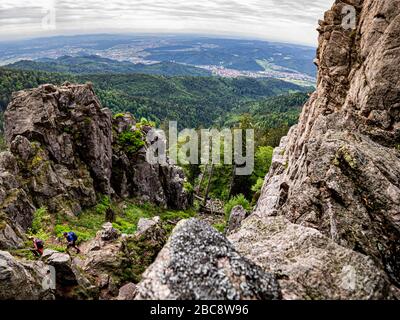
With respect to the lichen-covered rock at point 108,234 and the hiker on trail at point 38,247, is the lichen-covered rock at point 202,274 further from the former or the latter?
the lichen-covered rock at point 108,234

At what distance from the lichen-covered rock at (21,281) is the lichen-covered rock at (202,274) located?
7.96 metres

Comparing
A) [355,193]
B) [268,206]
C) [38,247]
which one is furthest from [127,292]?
[268,206]

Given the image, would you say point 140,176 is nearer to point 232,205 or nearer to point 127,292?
point 232,205

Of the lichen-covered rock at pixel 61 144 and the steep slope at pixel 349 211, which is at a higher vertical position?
the steep slope at pixel 349 211

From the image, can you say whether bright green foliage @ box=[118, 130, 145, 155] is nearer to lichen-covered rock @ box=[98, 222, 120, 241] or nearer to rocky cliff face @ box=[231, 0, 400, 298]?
lichen-covered rock @ box=[98, 222, 120, 241]

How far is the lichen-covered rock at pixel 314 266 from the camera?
13.2 meters

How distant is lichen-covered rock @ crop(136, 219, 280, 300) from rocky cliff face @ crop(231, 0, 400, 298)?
5.93 feet

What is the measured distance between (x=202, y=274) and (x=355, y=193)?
32.7ft

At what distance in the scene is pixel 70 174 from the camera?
44.6 m

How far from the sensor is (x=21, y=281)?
16672 millimetres

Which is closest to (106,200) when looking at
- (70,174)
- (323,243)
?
(70,174)

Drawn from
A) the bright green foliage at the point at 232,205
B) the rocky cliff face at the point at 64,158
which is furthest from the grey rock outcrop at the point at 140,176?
the bright green foliage at the point at 232,205

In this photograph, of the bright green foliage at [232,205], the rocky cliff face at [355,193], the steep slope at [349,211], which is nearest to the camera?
the steep slope at [349,211]

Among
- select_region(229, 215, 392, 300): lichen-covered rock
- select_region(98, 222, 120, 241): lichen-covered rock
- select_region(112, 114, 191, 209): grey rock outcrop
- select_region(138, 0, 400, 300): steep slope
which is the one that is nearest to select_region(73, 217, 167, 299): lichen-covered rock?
select_region(98, 222, 120, 241): lichen-covered rock
